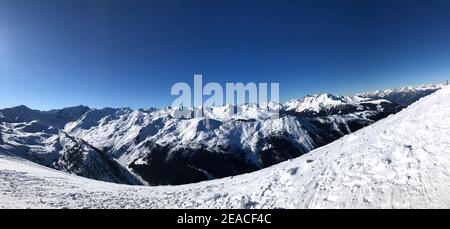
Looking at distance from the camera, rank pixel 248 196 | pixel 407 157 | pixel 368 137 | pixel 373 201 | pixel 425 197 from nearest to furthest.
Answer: pixel 425 197 < pixel 373 201 < pixel 407 157 < pixel 248 196 < pixel 368 137

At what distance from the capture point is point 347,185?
46.6 feet

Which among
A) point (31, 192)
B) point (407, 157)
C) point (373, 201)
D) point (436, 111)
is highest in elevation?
point (436, 111)

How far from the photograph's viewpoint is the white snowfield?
41.0ft

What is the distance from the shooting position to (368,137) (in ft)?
66.1

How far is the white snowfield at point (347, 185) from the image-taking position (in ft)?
41.0

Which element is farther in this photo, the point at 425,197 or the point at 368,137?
the point at 368,137
